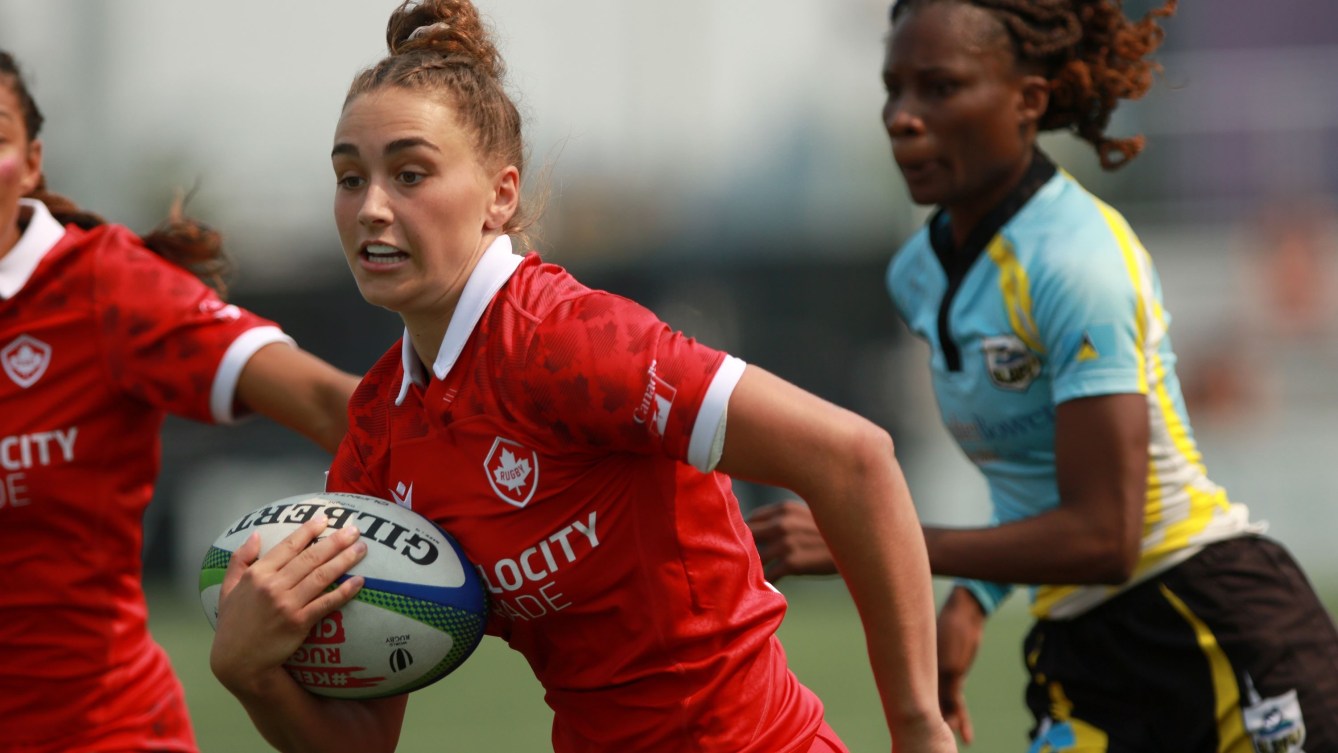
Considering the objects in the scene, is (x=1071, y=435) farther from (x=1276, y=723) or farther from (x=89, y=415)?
(x=89, y=415)

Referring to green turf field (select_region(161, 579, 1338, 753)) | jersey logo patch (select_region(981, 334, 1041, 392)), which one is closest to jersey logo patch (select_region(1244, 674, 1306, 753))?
jersey logo patch (select_region(981, 334, 1041, 392))

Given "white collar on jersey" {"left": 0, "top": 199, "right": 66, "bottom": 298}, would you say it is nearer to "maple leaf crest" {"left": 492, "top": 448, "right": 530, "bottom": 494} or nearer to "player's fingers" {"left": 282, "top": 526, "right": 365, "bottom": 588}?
"player's fingers" {"left": 282, "top": 526, "right": 365, "bottom": 588}

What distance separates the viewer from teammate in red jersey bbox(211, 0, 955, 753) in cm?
266

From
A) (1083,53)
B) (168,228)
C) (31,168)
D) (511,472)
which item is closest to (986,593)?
(1083,53)

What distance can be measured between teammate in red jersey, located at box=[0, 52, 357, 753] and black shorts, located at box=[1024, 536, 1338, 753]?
68.4 inches

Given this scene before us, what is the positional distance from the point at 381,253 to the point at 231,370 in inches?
37.3

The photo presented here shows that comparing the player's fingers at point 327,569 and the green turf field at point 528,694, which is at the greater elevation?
the player's fingers at point 327,569

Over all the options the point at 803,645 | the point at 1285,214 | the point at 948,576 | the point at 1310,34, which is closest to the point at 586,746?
the point at 948,576

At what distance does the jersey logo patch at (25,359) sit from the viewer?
3637 mm

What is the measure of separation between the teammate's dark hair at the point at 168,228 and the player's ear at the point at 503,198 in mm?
1101

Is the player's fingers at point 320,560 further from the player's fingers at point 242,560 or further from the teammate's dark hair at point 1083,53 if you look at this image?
the teammate's dark hair at point 1083,53

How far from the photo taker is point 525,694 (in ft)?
27.9

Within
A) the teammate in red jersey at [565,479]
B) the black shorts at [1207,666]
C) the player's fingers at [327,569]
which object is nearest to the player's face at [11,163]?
the teammate in red jersey at [565,479]

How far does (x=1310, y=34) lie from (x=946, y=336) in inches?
703
